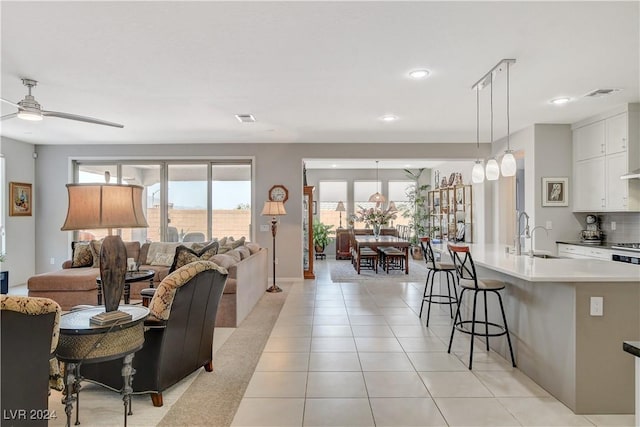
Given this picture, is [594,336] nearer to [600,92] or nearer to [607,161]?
[600,92]

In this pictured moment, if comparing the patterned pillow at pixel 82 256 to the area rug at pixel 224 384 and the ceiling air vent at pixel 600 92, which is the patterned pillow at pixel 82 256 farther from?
the ceiling air vent at pixel 600 92

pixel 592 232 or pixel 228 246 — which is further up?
pixel 592 232

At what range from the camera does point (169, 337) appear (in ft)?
8.34

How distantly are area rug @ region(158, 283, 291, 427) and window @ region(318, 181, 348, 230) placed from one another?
709cm

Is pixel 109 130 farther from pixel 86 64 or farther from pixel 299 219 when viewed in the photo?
pixel 299 219

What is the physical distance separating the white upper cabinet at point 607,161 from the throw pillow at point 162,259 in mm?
6100

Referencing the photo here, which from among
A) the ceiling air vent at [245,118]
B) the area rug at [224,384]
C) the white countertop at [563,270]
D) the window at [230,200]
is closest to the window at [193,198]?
the window at [230,200]

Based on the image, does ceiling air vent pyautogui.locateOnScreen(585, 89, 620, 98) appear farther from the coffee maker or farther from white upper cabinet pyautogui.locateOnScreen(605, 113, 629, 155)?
the coffee maker

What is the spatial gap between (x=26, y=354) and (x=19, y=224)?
6.40 meters

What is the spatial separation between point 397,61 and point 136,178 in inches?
228

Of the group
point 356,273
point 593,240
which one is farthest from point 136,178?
point 593,240

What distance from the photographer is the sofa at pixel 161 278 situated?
4.23m

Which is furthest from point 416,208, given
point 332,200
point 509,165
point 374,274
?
point 509,165

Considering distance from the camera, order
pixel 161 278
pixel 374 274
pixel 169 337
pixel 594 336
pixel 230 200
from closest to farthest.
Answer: pixel 594 336 → pixel 169 337 → pixel 161 278 → pixel 230 200 → pixel 374 274
